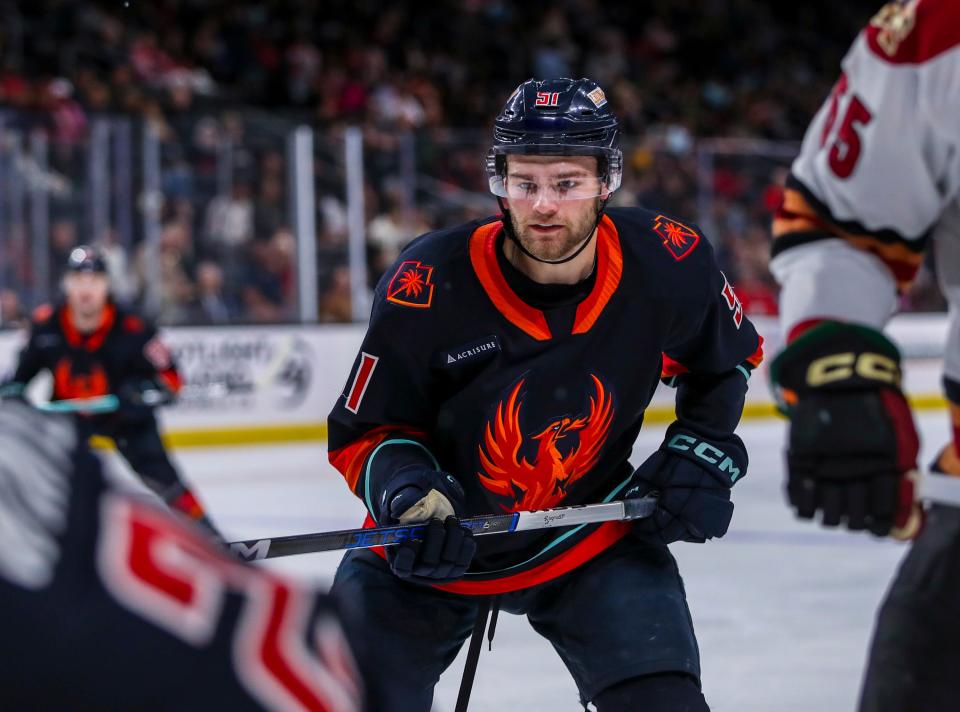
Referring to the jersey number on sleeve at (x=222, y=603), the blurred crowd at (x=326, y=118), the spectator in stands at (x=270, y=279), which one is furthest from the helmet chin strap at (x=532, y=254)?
the spectator in stands at (x=270, y=279)

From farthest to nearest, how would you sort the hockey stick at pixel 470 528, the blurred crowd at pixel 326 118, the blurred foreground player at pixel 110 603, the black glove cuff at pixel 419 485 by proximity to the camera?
the blurred crowd at pixel 326 118
the black glove cuff at pixel 419 485
the hockey stick at pixel 470 528
the blurred foreground player at pixel 110 603

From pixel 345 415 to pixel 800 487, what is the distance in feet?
3.01

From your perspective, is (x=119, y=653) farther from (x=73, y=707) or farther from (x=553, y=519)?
(x=553, y=519)

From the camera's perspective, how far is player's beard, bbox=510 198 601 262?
2152 millimetres

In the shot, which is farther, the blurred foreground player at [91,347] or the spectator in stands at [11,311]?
the spectator in stands at [11,311]

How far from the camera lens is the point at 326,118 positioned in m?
10.1

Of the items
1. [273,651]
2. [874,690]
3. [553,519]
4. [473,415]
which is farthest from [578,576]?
[273,651]

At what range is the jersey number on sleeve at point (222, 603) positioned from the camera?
64cm

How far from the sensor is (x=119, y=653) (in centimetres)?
62

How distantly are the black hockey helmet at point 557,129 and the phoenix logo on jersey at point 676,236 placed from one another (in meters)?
0.12

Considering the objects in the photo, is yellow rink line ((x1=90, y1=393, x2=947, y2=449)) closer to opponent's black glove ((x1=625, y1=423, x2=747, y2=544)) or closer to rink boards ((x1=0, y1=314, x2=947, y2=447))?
rink boards ((x1=0, y1=314, x2=947, y2=447))

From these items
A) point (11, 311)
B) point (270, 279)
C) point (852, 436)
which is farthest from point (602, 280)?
point (270, 279)

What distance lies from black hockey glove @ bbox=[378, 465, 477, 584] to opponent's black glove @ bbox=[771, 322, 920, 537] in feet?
2.22

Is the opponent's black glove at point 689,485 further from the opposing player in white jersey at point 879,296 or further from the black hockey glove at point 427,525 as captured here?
the opposing player in white jersey at point 879,296
